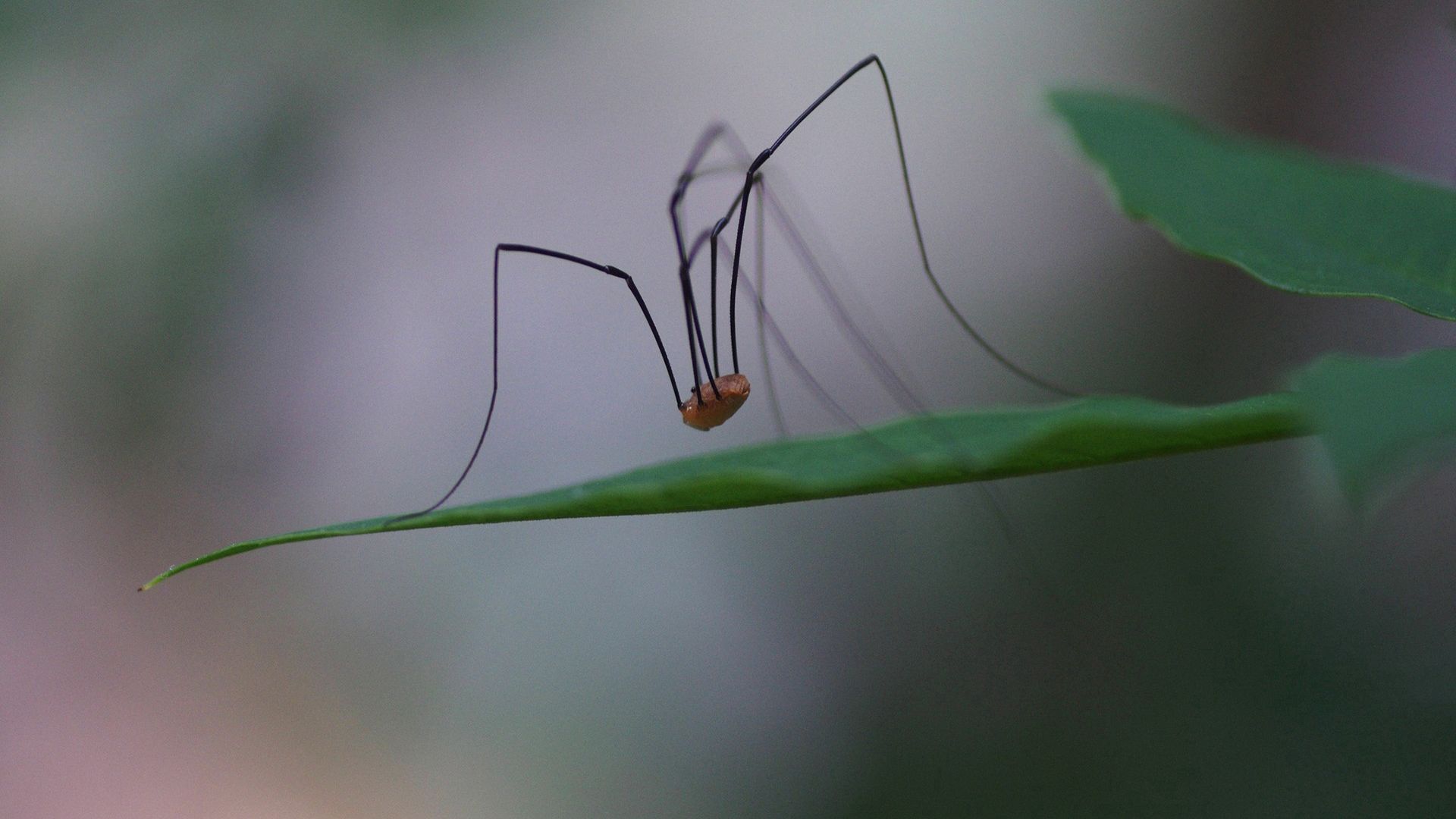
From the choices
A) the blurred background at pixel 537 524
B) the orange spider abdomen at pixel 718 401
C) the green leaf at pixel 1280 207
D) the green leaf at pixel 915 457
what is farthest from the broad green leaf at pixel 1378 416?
the blurred background at pixel 537 524

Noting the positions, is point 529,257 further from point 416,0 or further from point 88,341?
point 88,341

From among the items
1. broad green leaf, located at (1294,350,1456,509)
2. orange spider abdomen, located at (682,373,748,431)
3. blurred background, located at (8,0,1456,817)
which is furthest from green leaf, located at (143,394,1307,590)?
blurred background, located at (8,0,1456,817)

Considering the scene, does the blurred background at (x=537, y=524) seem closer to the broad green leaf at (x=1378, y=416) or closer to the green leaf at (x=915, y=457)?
the green leaf at (x=915, y=457)

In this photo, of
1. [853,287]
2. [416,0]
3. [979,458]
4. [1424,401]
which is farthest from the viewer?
[853,287]

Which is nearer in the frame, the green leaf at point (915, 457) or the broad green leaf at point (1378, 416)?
the broad green leaf at point (1378, 416)

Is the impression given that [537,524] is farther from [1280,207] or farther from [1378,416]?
[1378,416]

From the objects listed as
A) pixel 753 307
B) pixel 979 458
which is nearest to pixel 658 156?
pixel 753 307

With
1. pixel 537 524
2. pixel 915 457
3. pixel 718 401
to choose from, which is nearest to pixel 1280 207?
pixel 915 457
